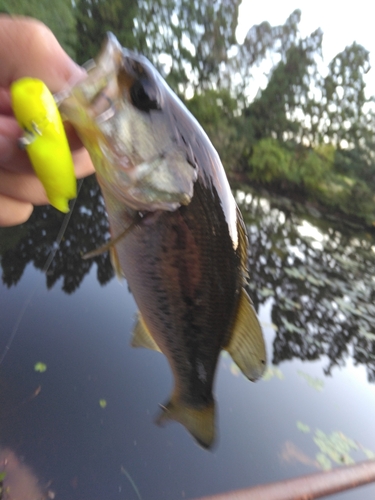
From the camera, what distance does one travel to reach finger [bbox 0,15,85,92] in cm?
95

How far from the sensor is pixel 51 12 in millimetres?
9594

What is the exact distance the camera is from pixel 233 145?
18531 millimetres

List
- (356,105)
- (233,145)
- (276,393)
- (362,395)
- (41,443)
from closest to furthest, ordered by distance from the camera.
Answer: (41,443), (276,393), (362,395), (233,145), (356,105)

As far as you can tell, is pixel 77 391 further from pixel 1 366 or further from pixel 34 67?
pixel 34 67

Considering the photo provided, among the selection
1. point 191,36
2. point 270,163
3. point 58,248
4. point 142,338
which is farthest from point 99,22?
point 142,338

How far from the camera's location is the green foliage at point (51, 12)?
7402mm

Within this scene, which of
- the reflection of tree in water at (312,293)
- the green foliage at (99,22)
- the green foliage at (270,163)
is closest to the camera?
the reflection of tree in water at (312,293)

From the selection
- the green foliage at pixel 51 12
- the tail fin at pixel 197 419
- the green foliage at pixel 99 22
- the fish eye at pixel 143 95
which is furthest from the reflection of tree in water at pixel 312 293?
the green foliage at pixel 99 22

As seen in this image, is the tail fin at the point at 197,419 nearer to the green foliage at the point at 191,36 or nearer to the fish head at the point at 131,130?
the fish head at the point at 131,130

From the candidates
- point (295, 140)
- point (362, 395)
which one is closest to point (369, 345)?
point (362, 395)

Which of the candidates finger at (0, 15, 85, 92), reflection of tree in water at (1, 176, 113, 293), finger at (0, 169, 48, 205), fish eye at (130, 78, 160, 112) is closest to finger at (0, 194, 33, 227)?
finger at (0, 169, 48, 205)

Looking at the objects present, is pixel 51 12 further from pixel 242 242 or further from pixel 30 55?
pixel 242 242

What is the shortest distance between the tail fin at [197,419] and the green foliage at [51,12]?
829cm

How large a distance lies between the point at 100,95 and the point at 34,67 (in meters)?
0.28
